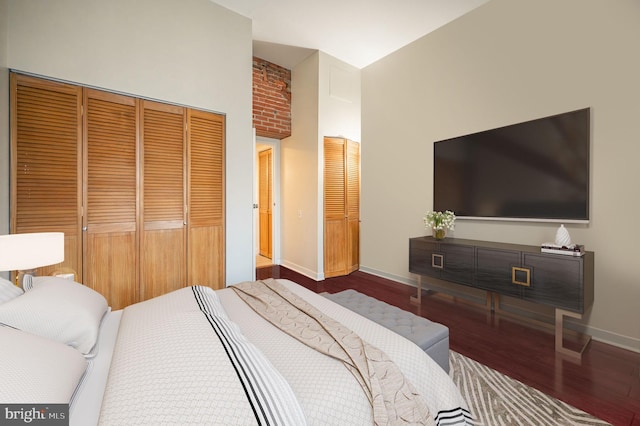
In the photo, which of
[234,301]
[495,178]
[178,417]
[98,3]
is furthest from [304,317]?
[98,3]

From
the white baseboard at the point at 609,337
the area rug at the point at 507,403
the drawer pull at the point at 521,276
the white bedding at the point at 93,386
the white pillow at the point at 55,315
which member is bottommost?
the area rug at the point at 507,403

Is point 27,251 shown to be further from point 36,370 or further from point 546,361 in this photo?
point 546,361

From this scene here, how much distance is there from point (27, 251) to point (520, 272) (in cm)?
335

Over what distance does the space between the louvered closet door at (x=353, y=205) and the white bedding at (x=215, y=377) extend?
3.32m

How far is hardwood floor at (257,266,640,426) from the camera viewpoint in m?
1.60

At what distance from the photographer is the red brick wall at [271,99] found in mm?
4438

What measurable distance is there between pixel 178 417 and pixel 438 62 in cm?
396

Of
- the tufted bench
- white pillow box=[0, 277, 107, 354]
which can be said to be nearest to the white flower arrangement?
the tufted bench

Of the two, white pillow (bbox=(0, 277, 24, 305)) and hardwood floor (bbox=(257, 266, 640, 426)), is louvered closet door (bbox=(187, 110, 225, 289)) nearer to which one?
white pillow (bbox=(0, 277, 24, 305))

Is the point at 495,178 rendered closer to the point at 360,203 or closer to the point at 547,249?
the point at 547,249

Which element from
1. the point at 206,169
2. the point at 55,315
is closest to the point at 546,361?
the point at 55,315

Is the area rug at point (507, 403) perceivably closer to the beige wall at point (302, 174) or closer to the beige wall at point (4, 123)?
the beige wall at point (302, 174)

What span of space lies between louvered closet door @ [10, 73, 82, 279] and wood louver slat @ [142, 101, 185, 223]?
1.66ft

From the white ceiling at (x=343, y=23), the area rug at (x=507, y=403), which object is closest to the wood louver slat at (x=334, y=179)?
the white ceiling at (x=343, y=23)
